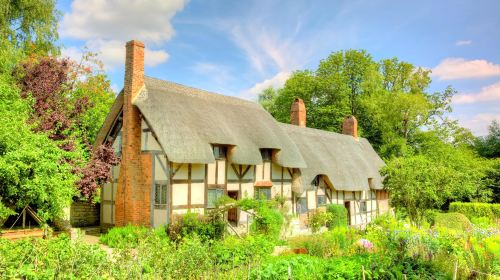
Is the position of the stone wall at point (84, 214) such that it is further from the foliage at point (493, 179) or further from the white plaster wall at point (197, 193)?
the foliage at point (493, 179)

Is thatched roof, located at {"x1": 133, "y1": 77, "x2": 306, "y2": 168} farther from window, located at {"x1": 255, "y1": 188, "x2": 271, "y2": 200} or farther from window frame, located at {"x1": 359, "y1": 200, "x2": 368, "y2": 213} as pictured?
window frame, located at {"x1": 359, "y1": 200, "x2": 368, "y2": 213}

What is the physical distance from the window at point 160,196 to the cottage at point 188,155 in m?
0.03

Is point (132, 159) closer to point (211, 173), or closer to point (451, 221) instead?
point (211, 173)

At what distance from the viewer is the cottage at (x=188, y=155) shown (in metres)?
14.7

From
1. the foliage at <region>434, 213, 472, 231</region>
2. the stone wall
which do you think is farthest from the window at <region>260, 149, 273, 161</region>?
the stone wall

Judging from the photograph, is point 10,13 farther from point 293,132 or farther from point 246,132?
point 293,132

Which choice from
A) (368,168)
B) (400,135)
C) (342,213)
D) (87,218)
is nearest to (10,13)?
(87,218)

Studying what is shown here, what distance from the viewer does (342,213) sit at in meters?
21.5

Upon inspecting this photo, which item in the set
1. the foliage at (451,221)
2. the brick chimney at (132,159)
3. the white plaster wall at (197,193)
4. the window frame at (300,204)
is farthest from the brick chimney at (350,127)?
the brick chimney at (132,159)

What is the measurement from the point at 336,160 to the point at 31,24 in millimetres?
17307

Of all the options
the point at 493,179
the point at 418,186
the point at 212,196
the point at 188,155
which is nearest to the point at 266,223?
the point at 212,196

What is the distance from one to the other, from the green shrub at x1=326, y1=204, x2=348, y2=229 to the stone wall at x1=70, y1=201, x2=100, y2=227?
1116 centimetres

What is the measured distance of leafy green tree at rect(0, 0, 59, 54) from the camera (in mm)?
19219

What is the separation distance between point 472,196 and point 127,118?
23744 mm
